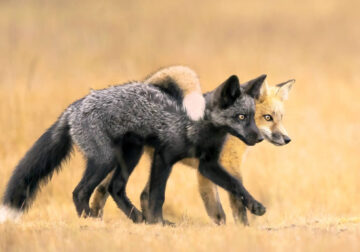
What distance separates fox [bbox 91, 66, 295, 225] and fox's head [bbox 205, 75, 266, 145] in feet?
1.19

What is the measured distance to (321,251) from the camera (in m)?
5.63

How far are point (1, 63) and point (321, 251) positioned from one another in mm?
11130

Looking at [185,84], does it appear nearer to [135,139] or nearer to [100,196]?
[135,139]

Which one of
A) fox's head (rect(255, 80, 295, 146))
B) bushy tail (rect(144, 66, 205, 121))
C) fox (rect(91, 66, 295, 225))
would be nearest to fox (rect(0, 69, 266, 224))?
bushy tail (rect(144, 66, 205, 121))

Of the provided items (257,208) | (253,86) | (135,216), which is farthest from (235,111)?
(135,216)

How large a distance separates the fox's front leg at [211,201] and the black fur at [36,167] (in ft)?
5.85

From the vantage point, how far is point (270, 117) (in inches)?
337

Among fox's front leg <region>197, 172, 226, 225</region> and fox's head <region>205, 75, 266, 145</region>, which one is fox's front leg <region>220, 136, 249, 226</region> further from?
fox's head <region>205, 75, 266, 145</region>

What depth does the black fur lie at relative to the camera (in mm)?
7859

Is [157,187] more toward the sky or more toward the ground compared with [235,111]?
more toward the ground

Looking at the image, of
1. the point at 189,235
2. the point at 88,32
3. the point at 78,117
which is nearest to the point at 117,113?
the point at 78,117

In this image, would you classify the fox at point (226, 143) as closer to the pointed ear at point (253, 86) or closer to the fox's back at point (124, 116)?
the fox's back at point (124, 116)

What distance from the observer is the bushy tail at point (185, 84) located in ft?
24.8

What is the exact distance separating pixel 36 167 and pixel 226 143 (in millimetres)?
2456
